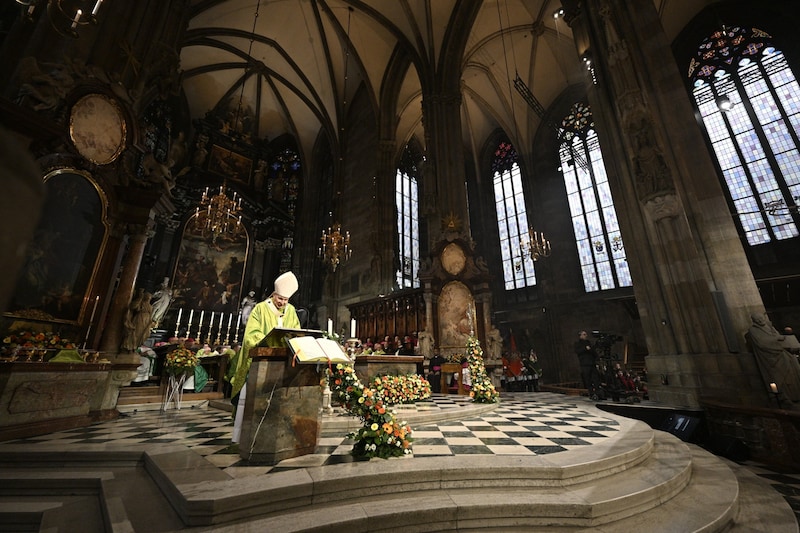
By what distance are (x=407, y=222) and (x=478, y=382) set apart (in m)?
13.3

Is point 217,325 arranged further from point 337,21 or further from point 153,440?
point 337,21

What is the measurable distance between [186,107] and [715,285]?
2292 centimetres

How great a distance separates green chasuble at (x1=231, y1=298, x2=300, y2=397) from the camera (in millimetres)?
3324

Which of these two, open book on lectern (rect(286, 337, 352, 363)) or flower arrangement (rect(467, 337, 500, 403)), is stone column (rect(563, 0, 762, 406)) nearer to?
flower arrangement (rect(467, 337, 500, 403))

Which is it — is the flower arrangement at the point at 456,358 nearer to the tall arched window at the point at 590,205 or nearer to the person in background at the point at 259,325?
the person in background at the point at 259,325

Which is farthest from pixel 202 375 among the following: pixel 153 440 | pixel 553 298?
pixel 553 298

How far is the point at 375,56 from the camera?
1602cm

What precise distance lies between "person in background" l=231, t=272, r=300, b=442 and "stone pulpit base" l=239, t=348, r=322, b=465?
208 millimetres

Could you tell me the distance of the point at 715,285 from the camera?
21.2ft

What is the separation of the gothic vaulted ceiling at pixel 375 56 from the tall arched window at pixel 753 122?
232 cm

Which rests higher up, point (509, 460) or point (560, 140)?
point (560, 140)

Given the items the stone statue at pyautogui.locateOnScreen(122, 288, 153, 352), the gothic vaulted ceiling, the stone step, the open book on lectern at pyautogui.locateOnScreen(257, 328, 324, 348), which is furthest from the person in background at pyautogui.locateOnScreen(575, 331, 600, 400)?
the gothic vaulted ceiling

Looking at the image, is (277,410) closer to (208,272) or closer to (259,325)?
(259,325)

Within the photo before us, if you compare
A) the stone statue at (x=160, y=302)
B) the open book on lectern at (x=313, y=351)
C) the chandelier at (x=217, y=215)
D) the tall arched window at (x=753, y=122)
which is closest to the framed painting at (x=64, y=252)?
the open book on lectern at (x=313, y=351)
